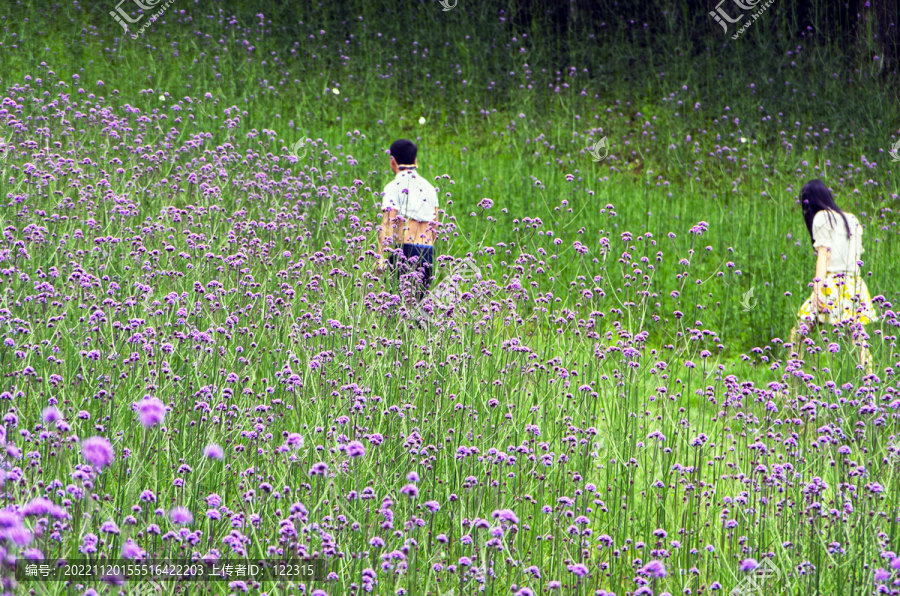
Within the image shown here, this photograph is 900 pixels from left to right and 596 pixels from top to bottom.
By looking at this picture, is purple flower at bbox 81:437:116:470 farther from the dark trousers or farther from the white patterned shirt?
the white patterned shirt

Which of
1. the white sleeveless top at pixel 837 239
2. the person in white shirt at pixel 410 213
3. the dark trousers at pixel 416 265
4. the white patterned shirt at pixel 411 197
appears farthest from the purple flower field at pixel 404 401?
the white sleeveless top at pixel 837 239

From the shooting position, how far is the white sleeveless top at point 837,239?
24.0ft

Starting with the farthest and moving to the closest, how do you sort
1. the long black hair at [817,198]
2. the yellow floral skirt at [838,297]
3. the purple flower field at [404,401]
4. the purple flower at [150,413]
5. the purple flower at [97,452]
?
the long black hair at [817,198], the yellow floral skirt at [838,297], the purple flower field at [404,401], the purple flower at [150,413], the purple flower at [97,452]

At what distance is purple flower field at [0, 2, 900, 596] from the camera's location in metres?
3.03

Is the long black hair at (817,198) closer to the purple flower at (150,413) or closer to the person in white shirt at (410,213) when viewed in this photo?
the person in white shirt at (410,213)

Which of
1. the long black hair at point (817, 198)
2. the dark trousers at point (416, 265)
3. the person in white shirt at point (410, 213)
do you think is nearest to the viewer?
the dark trousers at point (416, 265)

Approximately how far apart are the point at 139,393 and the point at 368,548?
1.45 m

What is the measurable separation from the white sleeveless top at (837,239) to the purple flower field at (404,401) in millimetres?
1026

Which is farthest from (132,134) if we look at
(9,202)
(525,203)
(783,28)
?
(783,28)

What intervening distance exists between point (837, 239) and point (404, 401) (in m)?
4.72

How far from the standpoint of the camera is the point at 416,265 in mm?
6543

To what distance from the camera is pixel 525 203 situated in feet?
33.2

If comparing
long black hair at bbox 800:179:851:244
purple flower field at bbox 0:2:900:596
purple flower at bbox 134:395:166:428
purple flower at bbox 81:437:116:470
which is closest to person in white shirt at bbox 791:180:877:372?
long black hair at bbox 800:179:851:244

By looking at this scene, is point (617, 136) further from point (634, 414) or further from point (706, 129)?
point (634, 414)
